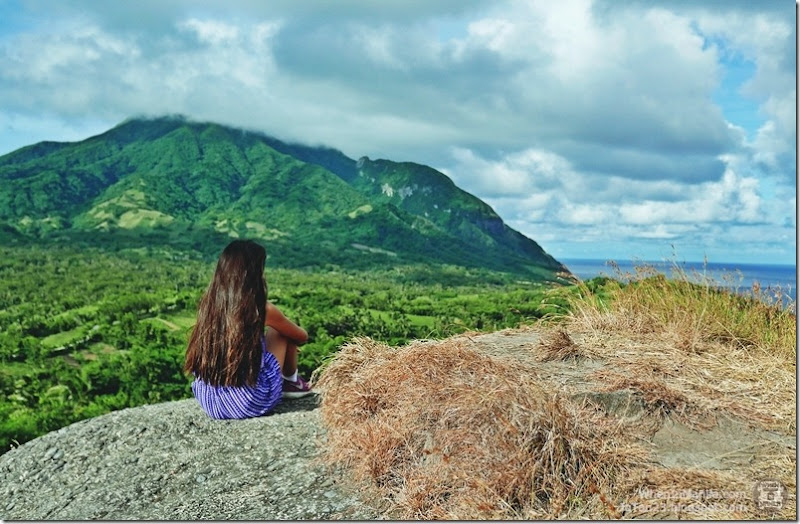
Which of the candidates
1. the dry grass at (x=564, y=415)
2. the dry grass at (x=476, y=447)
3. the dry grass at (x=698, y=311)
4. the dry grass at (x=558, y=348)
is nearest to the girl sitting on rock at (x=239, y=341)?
the dry grass at (x=564, y=415)

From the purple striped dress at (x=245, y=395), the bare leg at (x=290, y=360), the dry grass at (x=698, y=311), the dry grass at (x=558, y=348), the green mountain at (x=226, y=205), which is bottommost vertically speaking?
the purple striped dress at (x=245, y=395)

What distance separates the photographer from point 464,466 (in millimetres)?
4777

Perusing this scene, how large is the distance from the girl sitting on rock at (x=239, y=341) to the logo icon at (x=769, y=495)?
Answer: 3.72 m

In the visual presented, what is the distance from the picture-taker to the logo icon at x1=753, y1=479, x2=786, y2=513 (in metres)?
4.50

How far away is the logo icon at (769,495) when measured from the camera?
4.50 meters

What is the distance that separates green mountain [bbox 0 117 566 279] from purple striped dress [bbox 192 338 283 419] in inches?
3679

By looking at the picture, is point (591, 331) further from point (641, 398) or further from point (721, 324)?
point (641, 398)

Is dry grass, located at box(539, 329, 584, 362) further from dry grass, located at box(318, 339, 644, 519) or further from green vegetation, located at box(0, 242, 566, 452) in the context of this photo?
green vegetation, located at box(0, 242, 566, 452)

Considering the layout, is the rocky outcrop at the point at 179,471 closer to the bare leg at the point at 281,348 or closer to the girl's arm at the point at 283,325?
the bare leg at the point at 281,348

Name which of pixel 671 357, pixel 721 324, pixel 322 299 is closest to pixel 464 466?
pixel 671 357

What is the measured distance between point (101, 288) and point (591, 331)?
57873mm

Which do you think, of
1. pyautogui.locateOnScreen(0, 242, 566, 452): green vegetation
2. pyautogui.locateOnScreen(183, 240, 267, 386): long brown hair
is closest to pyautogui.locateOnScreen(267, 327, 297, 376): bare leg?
pyautogui.locateOnScreen(183, 240, 267, 386): long brown hair

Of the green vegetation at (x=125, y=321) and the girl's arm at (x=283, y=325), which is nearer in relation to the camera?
the girl's arm at (x=283, y=325)

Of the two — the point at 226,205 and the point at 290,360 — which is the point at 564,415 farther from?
the point at 226,205
